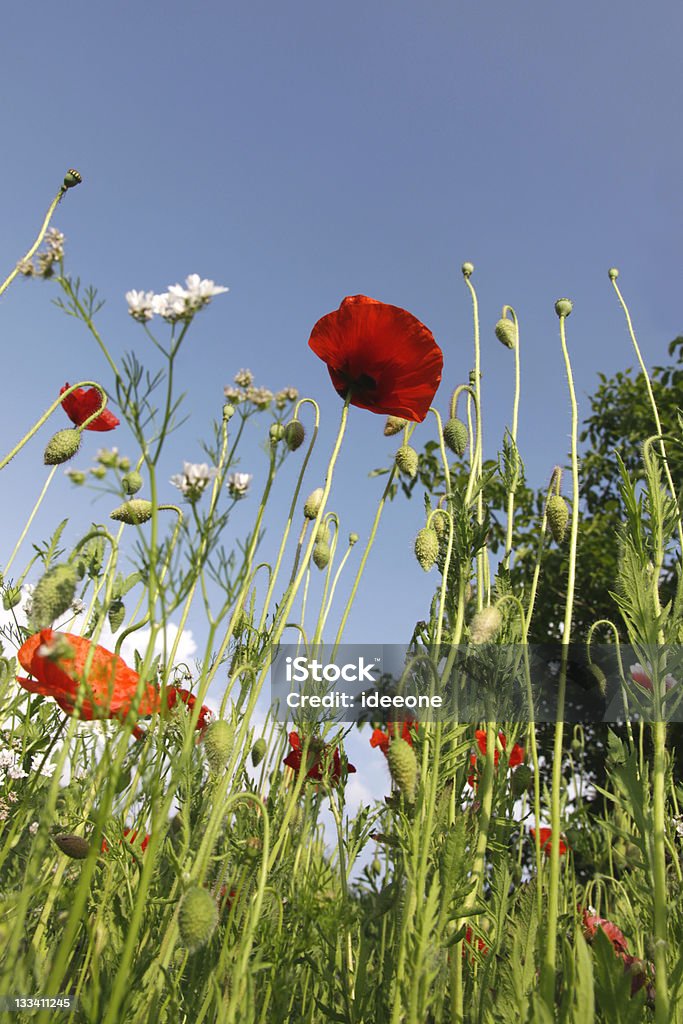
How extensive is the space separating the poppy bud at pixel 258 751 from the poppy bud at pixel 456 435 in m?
1.10

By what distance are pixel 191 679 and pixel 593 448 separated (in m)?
7.97

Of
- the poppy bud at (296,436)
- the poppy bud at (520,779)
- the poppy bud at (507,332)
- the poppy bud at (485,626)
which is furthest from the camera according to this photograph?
the poppy bud at (507,332)

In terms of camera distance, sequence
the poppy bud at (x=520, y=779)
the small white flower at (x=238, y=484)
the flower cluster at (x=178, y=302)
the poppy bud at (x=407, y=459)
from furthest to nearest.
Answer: the poppy bud at (x=520, y=779) → the poppy bud at (x=407, y=459) → the small white flower at (x=238, y=484) → the flower cluster at (x=178, y=302)

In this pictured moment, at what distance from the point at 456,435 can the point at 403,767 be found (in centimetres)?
114

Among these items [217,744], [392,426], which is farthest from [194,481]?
[392,426]

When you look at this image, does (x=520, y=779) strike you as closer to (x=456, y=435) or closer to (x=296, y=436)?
(x=456, y=435)

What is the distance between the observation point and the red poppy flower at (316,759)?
2004 mm

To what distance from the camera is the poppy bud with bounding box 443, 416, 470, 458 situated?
2152 millimetres

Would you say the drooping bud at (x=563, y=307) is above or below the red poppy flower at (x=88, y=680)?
above

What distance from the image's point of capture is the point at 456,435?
2.16m

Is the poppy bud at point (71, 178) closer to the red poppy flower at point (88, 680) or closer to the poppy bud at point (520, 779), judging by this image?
the red poppy flower at point (88, 680)

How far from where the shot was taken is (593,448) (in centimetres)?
894

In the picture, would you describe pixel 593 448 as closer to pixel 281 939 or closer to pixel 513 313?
pixel 513 313

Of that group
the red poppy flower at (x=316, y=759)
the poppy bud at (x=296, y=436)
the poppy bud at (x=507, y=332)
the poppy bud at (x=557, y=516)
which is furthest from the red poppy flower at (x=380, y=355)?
the red poppy flower at (x=316, y=759)
